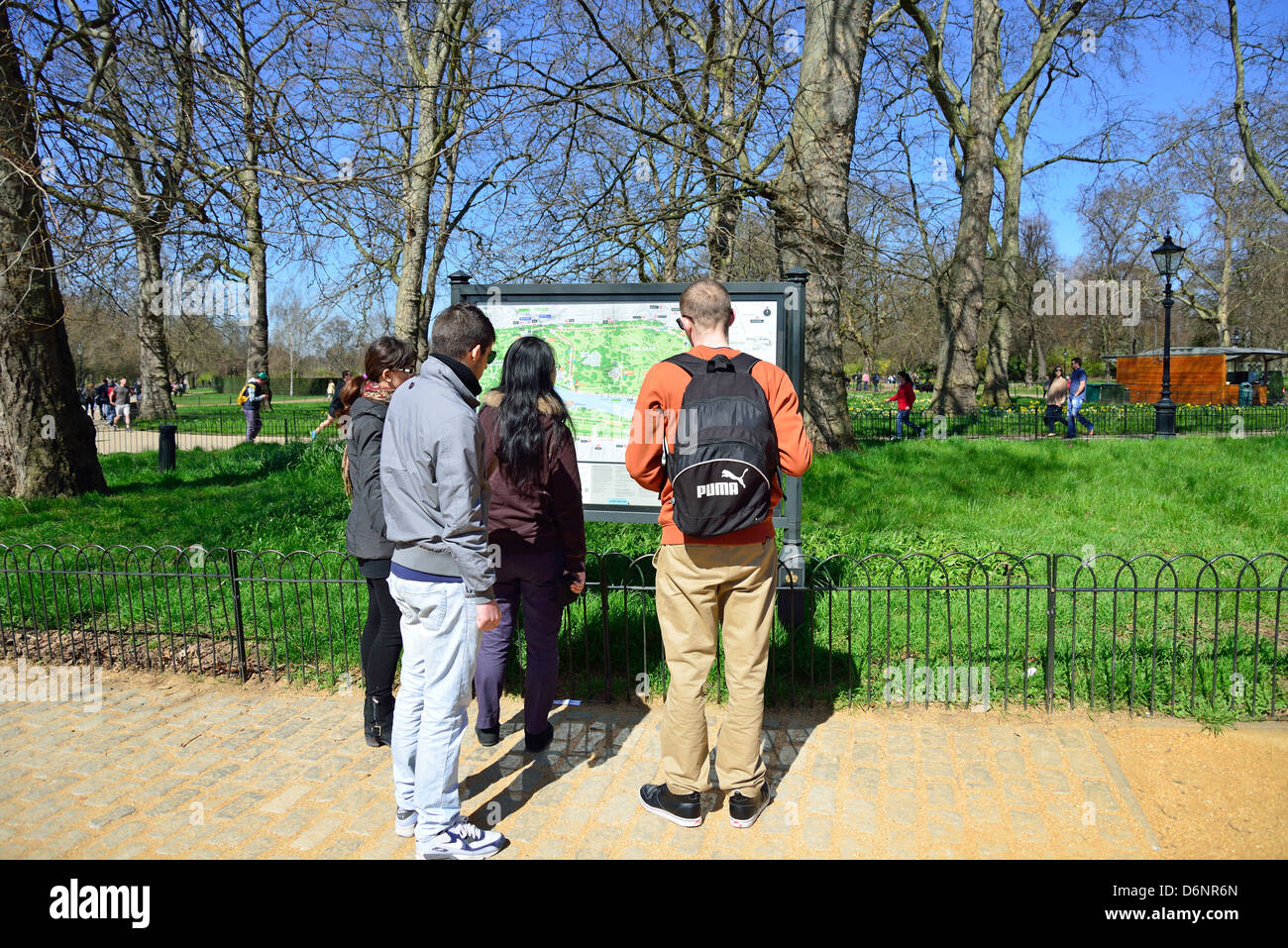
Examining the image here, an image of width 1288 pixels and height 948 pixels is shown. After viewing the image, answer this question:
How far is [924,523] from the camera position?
842 cm

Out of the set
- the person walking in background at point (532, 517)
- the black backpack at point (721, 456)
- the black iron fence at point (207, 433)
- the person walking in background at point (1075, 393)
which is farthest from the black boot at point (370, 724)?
the person walking in background at point (1075, 393)

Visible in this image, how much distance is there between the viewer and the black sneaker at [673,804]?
355 centimetres

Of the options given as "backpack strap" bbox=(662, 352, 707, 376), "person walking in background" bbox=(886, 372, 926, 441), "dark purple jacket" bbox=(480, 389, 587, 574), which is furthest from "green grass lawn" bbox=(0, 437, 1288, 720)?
"person walking in background" bbox=(886, 372, 926, 441)

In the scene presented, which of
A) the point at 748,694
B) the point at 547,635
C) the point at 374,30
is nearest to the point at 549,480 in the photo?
the point at 547,635

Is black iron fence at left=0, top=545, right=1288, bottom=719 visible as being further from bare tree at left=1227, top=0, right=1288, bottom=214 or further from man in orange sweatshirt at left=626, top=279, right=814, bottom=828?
bare tree at left=1227, top=0, right=1288, bottom=214

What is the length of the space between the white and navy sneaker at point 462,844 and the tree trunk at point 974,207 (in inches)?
703

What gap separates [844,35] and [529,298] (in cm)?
653

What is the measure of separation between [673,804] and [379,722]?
1775 mm

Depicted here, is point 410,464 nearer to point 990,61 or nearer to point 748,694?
point 748,694

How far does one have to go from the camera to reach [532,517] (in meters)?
4.01

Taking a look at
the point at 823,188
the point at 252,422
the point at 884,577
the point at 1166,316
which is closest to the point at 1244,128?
the point at 1166,316

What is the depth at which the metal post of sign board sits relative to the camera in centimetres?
504

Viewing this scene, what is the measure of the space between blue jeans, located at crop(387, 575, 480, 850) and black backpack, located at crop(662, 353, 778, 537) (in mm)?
976

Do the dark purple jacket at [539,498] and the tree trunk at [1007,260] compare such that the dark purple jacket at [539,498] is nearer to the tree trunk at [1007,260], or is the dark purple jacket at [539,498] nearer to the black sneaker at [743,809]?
the black sneaker at [743,809]
